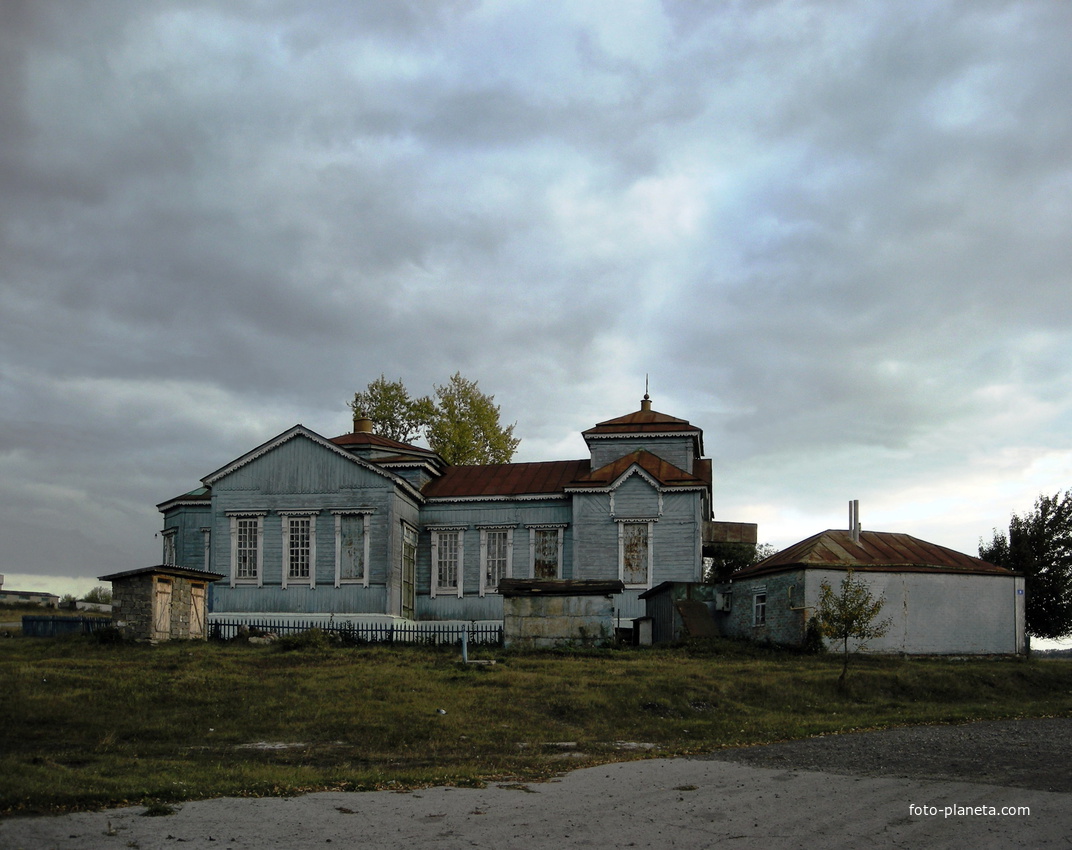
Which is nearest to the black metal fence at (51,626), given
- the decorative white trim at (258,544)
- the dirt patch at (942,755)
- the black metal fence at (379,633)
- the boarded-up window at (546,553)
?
the black metal fence at (379,633)

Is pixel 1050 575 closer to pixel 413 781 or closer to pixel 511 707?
pixel 511 707

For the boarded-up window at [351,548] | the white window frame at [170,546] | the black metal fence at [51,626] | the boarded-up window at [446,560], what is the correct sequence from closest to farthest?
1. the black metal fence at [51,626]
2. the boarded-up window at [351,548]
3. the boarded-up window at [446,560]
4. the white window frame at [170,546]

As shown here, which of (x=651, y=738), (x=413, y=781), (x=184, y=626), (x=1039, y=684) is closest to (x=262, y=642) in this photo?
(x=184, y=626)

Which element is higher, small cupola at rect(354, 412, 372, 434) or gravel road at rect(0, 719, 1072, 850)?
small cupola at rect(354, 412, 372, 434)

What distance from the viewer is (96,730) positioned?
1869 centimetres

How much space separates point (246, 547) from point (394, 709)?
21.0 meters

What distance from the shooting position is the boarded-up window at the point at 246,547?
131 feet

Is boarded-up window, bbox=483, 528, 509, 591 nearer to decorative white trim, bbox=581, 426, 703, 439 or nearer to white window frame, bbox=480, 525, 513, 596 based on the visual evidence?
white window frame, bbox=480, 525, 513, 596

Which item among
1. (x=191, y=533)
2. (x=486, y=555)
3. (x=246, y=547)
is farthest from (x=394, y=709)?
(x=191, y=533)

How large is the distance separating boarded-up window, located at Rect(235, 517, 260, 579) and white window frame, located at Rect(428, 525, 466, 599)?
Result: 7118mm

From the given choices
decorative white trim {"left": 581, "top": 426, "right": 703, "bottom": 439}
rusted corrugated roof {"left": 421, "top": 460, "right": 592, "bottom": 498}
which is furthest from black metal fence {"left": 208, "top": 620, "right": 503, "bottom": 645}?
decorative white trim {"left": 581, "top": 426, "right": 703, "bottom": 439}

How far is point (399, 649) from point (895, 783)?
20290 millimetres

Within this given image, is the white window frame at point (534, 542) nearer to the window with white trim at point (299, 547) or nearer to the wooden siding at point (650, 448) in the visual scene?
the wooden siding at point (650, 448)

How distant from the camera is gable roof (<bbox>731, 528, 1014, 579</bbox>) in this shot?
34.5m
